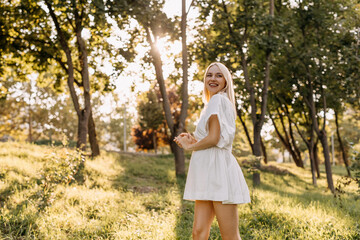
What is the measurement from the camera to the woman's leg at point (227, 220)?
9.07 ft

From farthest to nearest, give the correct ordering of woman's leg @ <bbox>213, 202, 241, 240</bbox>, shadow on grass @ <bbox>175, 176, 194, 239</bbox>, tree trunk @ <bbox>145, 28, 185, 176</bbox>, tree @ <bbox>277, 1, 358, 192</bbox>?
tree @ <bbox>277, 1, 358, 192</bbox>
tree trunk @ <bbox>145, 28, 185, 176</bbox>
shadow on grass @ <bbox>175, 176, 194, 239</bbox>
woman's leg @ <bbox>213, 202, 241, 240</bbox>

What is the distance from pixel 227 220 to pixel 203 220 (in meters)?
0.25

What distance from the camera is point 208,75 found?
3219 millimetres

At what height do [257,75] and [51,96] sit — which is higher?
[51,96]

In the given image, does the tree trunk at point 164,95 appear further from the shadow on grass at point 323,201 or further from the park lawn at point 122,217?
the park lawn at point 122,217

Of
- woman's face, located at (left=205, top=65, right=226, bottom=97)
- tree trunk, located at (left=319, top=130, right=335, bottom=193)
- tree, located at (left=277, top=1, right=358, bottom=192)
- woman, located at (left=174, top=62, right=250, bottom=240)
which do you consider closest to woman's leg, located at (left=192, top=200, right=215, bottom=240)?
woman, located at (left=174, top=62, right=250, bottom=240)

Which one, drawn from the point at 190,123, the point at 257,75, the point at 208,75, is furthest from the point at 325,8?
the point at 190,123

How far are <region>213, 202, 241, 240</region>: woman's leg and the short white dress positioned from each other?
0.08 meters

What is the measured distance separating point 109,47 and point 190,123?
3414 cm

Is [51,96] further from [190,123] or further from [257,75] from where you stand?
[257,75]

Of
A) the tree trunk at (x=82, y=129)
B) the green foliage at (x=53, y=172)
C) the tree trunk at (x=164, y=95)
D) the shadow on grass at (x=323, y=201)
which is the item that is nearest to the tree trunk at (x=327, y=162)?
the shadow on grass at (x=323, y=201)

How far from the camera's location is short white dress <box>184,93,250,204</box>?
2.79 metres

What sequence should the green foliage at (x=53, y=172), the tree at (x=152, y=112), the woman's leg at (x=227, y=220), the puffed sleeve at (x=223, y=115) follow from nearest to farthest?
the woman's leg at (x=227, y=220) → the puffed sleeve at (x=223, y=115) → the green foliage at (x=53, y=172) → the tree at (x=152, y=112)

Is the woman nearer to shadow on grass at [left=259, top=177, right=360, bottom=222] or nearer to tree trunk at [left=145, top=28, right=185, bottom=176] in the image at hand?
shadow on grass at [left=259, top=177, right=360, bottom=222]
